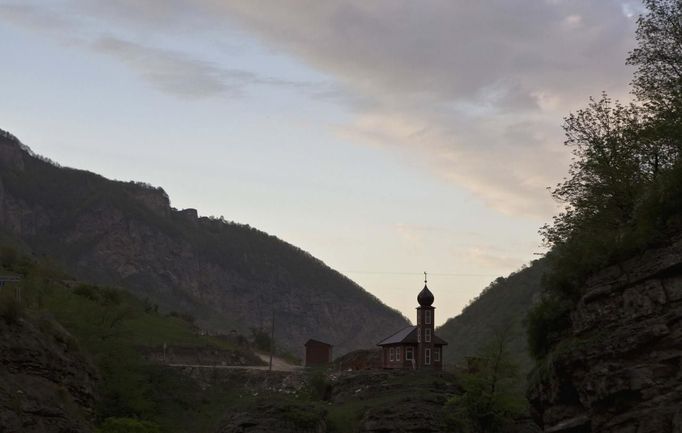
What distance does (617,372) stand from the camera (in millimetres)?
33906

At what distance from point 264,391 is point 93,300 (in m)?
26.0

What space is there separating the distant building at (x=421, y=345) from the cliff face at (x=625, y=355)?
56460mm

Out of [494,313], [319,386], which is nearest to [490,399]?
[319,386]

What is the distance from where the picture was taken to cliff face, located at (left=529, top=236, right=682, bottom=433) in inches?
1261

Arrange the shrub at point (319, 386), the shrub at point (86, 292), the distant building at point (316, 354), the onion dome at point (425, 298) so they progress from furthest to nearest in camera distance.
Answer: the distant building at point (316, 354), the shrub at point (86, 292), the onion dome at point (425, 298), the shrub at point (319, 386)

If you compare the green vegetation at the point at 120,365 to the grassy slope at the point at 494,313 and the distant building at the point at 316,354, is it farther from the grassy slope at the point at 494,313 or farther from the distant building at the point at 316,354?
the grassy slope at the point at 494,313

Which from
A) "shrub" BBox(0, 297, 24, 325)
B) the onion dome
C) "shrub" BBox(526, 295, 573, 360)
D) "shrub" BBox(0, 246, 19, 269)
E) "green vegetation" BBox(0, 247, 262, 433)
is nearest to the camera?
"shrub" BBox(526, 295, 573, 360)

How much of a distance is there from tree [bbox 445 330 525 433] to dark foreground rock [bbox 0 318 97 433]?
92.4 ft

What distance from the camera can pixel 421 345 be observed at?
96250 mm

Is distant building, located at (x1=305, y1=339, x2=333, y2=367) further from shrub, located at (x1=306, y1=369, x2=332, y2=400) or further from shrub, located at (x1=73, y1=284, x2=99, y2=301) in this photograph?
shrub, located at (x1=73, y1=284, x2=99, y2=301)

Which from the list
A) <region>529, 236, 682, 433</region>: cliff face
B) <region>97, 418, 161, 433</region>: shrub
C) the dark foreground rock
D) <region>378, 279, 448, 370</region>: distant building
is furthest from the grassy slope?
<region>529, 236, 682, 433</region>: cliff face

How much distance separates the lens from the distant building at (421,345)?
96125 millimetres

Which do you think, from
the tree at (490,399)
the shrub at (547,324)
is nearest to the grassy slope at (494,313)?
the tree at (490,399)

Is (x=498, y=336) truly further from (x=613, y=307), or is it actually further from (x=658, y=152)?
(x=613, y=307)
